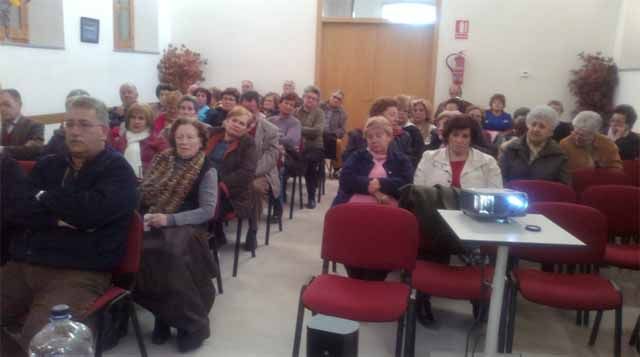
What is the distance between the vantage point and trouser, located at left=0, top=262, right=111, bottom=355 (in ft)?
7.02

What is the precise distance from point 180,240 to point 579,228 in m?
2.05

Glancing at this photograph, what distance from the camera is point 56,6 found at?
18.7 feet

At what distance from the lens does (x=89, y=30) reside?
6.28 meters

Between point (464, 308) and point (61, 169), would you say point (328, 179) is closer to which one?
point (464, 308)

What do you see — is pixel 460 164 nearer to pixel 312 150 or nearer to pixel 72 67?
pixel 312 150

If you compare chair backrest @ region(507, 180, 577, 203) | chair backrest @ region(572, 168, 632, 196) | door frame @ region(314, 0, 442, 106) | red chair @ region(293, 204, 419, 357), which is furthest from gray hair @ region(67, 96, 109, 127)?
door frame @ region(314, 0, 442, 106)

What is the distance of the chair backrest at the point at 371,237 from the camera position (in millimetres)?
2531

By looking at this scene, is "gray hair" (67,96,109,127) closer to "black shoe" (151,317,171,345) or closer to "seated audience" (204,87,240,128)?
"black shoe" (151,317,171,345)

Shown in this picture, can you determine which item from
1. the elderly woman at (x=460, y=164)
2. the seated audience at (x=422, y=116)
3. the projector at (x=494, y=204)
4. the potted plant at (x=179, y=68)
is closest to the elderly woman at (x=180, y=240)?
the elderly woman at (x=460, y=164)

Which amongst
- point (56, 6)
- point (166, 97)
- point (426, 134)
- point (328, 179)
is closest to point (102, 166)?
point (166, 97)

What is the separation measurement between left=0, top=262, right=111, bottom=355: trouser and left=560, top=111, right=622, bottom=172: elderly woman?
11.2ft

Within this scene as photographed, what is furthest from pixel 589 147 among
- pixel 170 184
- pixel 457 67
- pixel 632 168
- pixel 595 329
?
pixel 457 67

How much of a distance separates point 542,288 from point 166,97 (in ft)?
12.0

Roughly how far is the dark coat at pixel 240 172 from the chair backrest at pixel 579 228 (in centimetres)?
189
